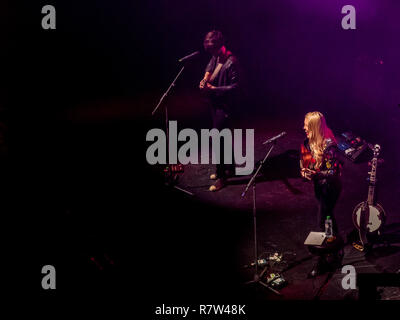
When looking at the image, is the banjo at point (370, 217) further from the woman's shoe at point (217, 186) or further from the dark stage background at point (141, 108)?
the woman's shoe at point (217, 186)

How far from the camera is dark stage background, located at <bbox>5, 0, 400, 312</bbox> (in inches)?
246

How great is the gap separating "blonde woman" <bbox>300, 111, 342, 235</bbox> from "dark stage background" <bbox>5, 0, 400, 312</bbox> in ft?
4.65

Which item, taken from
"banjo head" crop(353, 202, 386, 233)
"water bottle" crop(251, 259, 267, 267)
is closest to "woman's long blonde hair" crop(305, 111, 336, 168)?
"banjo head" crop(353, 202, 386, 233)

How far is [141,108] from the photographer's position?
460 inches

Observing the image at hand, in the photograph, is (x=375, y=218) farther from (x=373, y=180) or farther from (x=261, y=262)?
(x=261, y=262)

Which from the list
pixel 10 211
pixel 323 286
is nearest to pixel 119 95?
pixel 10 211

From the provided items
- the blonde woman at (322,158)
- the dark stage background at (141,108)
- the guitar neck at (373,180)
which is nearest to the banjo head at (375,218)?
the guitar neck at (373,180)

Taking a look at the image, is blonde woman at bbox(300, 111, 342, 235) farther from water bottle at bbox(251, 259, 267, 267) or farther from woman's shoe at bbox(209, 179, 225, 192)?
woman's shoe at bbox(209, 179, 225, 192)

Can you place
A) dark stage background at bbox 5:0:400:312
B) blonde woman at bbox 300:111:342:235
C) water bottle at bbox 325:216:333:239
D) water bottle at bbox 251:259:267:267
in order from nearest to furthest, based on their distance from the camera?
blonde woman at bbox 300:111:342:235 < water bottle at bbox 325:216:333:239 < water bottle at bbox 251:259:267:267 < dark stage background at bbox 5:0:400:312

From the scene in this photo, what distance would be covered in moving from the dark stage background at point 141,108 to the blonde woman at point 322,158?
1416 mm

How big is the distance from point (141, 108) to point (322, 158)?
6618 millimetres

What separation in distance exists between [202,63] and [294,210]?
21.2ft

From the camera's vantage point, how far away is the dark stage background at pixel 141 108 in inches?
246

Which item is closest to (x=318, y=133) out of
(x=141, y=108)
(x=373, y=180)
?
(x=373, y=180)
